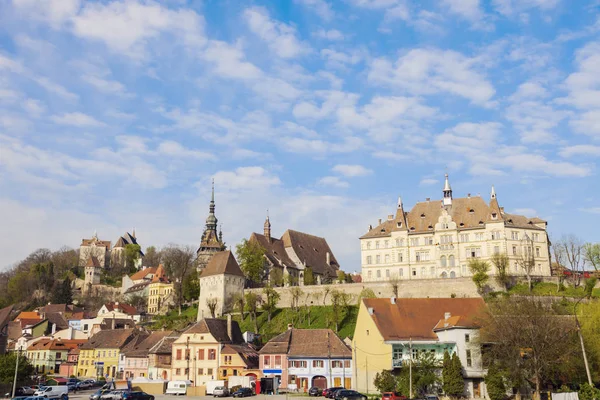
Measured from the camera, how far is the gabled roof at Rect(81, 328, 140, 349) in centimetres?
8369

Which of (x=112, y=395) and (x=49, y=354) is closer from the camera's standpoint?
(x=112, y=395)

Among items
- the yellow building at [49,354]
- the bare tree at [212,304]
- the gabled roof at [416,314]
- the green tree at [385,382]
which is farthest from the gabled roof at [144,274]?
the green tree at [385,382]

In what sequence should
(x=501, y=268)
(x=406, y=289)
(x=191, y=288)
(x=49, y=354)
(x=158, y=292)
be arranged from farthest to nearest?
(x=158, y=292), (x=191, y=288), (x=49, y=354), (x=406, y=289), (x=501, y=268)

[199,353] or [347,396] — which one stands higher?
[199,353]

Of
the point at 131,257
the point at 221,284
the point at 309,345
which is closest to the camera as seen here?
the point at 309,345

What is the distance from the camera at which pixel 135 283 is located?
147500mm

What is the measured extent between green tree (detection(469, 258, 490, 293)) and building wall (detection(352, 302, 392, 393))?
2702cm

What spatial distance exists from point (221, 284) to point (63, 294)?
2269 inches

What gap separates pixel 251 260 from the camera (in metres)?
107

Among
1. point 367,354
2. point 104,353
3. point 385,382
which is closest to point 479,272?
point 367,354

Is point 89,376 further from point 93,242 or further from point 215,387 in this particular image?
point 93,242

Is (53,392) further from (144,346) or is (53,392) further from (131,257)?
(131,257)

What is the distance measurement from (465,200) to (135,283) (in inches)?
3314

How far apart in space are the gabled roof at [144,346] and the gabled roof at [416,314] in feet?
96.7
